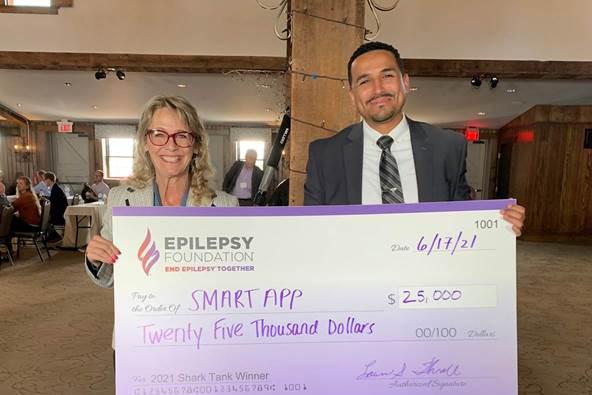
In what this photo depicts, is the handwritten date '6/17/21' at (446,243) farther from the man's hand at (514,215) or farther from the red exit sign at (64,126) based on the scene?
the red exit sign at (64,126)

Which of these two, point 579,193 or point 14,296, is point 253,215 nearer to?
point 14,296

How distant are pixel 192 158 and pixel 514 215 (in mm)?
916

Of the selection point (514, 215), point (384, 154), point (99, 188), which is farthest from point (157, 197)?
point (99, 188)

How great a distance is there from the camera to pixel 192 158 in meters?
1.23

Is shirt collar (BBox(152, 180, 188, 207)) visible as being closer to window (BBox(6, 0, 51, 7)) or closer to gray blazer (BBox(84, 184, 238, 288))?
gray blazer (BBox(84, 184, 238, 288))

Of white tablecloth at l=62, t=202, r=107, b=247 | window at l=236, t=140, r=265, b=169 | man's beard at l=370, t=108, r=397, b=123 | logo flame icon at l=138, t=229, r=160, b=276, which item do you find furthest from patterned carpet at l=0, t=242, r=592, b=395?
window at l=236, t=140, r=265, b=169

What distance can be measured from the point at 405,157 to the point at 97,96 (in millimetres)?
8782

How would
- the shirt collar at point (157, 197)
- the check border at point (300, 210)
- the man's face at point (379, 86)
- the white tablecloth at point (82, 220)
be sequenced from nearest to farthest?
the check border at point (300, 210), the man's face at point (379, 86), the shirt collar at point (157, 197), the white tablecloth at point (82, 220)

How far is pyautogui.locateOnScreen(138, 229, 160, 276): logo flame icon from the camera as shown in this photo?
2.97ft

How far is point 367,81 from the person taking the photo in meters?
1.10

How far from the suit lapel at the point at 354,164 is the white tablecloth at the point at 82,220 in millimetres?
5445

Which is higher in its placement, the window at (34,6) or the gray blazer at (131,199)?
the window at (34,6)

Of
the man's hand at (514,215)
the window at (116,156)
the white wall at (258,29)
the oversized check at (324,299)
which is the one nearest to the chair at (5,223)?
the white wall at (258,29)

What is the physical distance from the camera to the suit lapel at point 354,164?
1119mm
